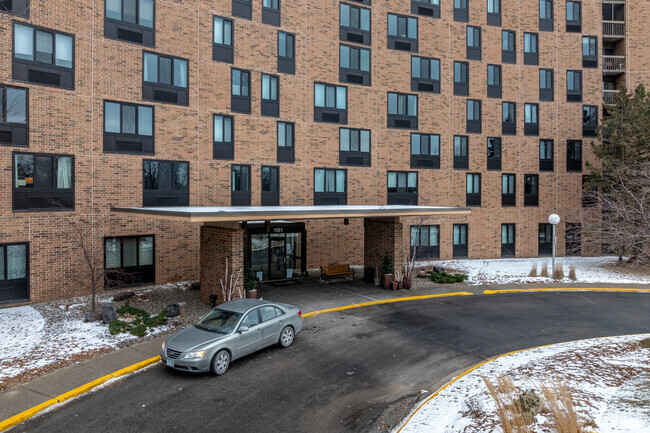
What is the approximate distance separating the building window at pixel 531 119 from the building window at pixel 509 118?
0.88 m

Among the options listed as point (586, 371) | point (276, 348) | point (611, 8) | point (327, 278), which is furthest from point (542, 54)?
point (276, 348)

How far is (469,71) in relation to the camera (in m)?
29.5

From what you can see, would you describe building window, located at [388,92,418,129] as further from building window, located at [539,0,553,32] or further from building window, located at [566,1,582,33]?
building window, located at [566,1,582,33]

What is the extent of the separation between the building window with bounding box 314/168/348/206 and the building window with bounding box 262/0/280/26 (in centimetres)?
834

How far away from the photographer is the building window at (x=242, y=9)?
73.6ft

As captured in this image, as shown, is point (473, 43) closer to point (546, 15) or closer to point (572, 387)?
point (546, 15)

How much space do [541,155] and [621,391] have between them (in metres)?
25.4

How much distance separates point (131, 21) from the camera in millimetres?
19594

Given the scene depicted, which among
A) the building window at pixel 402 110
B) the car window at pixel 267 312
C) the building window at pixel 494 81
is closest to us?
the car window at pixel 267 312

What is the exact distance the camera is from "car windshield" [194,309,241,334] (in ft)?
35.1

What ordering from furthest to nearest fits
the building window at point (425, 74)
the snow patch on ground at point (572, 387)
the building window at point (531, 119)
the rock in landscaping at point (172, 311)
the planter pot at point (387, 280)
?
the building window at point (531, 119) → the building window at point (425, 74) → the planter pot at point (387, 280) → the rock in landscaping at point (172, 311) → the snow patch on ground at point (572, 387)

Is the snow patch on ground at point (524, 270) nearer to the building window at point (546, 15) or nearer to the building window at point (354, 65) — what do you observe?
the building window at point (354, 65)

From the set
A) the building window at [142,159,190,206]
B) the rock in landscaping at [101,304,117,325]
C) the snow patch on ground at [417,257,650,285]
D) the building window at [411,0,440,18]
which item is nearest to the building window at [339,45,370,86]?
the building window at [411,0,440,18]

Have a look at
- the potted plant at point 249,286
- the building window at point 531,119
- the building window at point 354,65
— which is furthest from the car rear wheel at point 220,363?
the building window at point 531,119
